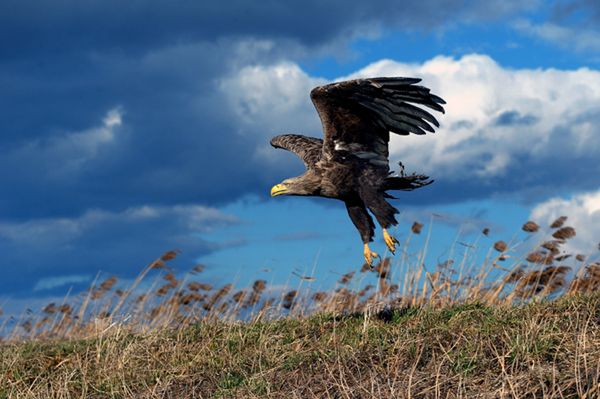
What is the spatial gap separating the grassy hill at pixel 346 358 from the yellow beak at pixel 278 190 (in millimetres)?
1653

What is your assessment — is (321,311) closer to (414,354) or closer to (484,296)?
(484,296)

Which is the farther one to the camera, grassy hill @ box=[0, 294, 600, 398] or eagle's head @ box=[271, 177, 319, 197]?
eagle's head @ box=[271, 177, 319, 197]

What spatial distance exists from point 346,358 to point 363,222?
10.2 ft

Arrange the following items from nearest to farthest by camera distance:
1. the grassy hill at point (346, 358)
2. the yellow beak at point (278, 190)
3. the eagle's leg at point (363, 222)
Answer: the grassy hill at point (346, 358) → the eagle's leg at point (363, 222) → the yellow beak at point (278, 190)

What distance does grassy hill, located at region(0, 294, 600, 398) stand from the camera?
18.5ft

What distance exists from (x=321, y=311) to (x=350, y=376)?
134 inches

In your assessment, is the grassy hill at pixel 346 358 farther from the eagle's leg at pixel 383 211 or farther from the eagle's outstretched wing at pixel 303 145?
the eagle's outstretched wing at pixel 303 145

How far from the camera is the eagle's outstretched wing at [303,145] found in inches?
400

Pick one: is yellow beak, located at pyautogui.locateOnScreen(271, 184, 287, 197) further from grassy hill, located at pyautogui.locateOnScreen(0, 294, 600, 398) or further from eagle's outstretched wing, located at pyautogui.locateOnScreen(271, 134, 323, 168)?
grassy hill, located at pyautogui.locateOnScreen(0, 294, 600, 398)

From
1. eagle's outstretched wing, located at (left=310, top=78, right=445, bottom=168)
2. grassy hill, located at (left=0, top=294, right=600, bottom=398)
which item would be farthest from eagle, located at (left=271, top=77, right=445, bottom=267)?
grassy hill, located at (left=0, top=294, right=600, bottom=398)

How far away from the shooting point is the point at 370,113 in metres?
9.09

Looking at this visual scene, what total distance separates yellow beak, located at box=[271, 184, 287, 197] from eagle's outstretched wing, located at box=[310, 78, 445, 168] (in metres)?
0.77

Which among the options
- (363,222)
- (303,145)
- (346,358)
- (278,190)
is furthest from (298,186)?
(346,358)

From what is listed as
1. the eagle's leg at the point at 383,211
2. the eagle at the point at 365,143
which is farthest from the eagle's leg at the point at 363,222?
the eagle's leg at the point at 383,211
